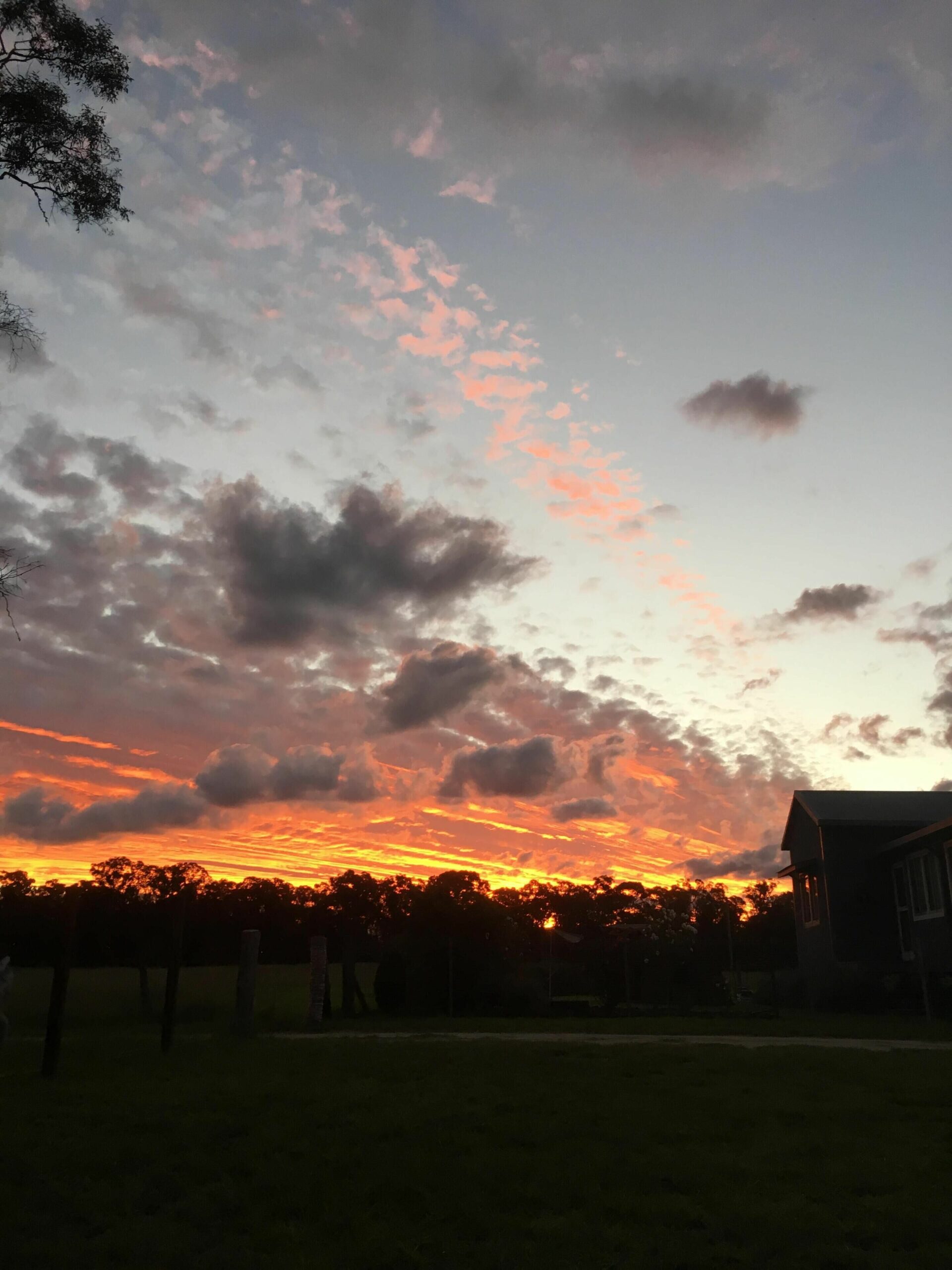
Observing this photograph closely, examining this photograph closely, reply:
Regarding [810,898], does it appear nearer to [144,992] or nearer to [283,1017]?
[283,1017]

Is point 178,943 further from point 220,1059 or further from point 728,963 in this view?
point 728,963

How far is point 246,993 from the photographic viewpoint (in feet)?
56.6

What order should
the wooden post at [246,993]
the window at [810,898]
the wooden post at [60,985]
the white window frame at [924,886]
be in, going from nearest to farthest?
the wooden post at [60,985] → the wooden post at [246,993] → the white window frame at [924,886] → the window at [810,898]

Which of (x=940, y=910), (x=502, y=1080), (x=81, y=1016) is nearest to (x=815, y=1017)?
(x=940, y=910)

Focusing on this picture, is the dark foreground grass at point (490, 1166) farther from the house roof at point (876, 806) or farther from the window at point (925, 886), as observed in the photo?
the house roof at point (876, 806)

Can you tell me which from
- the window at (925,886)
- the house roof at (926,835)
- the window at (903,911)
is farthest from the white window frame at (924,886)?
the house roof at (926,835)

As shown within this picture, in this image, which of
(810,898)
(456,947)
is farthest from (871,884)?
(456,947)

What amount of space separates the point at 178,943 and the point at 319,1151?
768 centimetres

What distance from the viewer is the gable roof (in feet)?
114

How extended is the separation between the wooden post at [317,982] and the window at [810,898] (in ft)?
72.5

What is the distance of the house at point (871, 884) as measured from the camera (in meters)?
30.1

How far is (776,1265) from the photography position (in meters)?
5.94

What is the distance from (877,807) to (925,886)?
5641 millimetres

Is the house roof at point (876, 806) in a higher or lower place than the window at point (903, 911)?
higher
